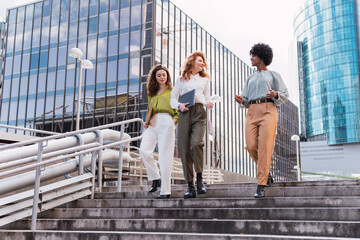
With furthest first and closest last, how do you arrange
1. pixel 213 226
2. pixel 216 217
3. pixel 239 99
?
pixel 239 99, pixel 216 217, pixel 213 226

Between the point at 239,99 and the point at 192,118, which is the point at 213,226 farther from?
the point at 239,99

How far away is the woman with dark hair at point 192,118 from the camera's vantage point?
5633 millimetres

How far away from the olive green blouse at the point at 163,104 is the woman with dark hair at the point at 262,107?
0.99 meters

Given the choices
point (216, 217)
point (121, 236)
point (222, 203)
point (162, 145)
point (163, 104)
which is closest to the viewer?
point (121, 236)

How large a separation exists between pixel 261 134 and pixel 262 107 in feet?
1.14

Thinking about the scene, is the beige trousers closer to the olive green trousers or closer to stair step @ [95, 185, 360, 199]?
stair step @ [95, 185, 360, 199]

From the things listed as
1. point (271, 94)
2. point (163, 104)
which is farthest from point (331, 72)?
point (271, 94)

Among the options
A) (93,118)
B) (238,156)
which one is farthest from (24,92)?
(238,156)

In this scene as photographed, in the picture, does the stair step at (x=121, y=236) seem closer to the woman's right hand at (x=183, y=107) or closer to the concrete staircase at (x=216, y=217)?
the concrete staircase at (x=216, y=217)

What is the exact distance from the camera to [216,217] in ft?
15.6

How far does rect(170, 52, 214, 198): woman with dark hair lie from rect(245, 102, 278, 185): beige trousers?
0.58 metres

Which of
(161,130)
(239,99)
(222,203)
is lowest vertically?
(222,203)

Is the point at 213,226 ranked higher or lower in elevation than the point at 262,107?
lower

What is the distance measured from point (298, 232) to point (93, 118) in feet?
108
